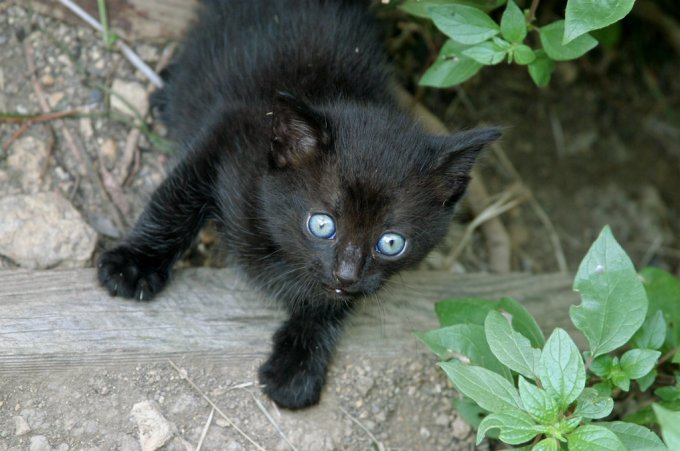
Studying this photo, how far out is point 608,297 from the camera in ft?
8.10

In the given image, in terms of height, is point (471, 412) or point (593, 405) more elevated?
point (593, 405)

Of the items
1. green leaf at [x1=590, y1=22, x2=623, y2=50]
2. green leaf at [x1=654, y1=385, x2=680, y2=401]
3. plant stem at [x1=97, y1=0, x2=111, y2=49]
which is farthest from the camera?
green leaf at [x1=590, y1=22, x2=623, y2=50]

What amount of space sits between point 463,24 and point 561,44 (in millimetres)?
321

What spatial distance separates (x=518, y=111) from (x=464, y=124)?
43cm

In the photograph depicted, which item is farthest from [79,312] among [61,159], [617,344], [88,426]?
[617,344]

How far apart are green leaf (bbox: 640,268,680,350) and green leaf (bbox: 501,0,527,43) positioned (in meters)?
1.08

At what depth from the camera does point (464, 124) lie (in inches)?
175

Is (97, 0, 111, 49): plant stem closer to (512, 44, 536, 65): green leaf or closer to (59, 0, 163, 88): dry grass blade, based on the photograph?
(59, 0, 163, 88): dry grass blade

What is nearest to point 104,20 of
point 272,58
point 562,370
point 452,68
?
point 272,58

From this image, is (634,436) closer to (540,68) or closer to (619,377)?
(619,377)

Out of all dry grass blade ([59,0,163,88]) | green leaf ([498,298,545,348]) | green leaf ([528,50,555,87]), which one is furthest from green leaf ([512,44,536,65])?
dry grass blade ([59,0,163,88])

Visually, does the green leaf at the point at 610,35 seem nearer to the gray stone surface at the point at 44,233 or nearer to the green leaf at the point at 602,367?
the green leaf at the point at 602,367

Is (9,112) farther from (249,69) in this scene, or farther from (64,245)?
(249,69)

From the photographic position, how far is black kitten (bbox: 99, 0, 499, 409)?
2.64 m
